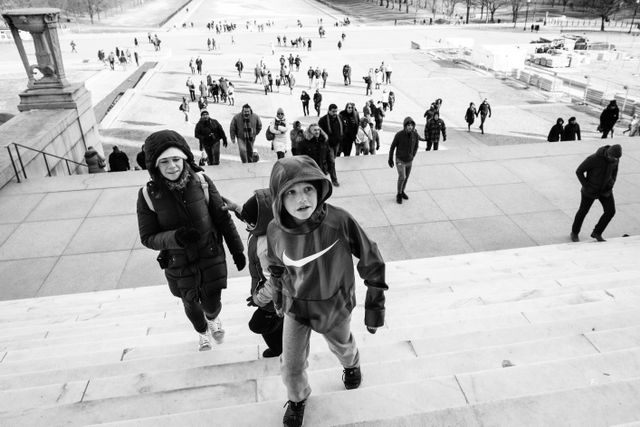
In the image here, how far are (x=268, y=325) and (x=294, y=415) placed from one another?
70 centimetres

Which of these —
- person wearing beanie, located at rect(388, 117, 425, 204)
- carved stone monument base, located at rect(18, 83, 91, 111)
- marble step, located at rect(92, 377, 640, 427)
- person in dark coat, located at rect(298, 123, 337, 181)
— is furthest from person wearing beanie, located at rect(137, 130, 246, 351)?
carved stone monument base, located at rect(18, 83, 91, 111)

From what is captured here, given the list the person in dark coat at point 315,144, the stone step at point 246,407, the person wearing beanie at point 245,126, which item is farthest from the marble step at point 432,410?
the person wearing beanie at point 245,126

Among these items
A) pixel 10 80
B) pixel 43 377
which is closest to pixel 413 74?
pixel 10 80

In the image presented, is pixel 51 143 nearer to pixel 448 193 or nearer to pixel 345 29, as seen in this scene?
pixel 448 193

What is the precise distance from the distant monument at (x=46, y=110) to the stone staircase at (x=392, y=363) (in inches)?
226

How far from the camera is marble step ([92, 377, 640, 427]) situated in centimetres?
232

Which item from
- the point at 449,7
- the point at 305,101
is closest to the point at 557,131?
the point at 305,101

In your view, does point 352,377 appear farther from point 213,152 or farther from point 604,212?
point 213,152

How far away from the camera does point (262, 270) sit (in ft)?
8.89

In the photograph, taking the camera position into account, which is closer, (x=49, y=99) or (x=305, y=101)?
(x=49, y=99)

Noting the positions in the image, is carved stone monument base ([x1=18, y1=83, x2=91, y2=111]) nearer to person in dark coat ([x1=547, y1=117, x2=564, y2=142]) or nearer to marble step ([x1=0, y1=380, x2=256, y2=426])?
marble step ([x1=0, y1=380, x2=256, y2=426])

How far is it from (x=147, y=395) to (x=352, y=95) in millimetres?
22079

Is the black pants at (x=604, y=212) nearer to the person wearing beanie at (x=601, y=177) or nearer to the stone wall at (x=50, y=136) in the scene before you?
the person wearing beanie at (x=601, y=177)

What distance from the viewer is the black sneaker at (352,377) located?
2734mm
